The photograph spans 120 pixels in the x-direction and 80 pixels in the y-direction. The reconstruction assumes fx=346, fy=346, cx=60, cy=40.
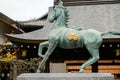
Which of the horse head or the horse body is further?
the horse head

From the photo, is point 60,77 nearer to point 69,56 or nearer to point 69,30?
point 69,30

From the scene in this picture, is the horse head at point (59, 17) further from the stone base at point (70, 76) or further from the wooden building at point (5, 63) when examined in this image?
the wooden building at point (5, 63)

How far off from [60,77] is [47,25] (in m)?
10.0

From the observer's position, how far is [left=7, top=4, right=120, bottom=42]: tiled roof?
15.0 metres

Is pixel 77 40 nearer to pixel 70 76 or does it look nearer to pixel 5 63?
pixel 70 76

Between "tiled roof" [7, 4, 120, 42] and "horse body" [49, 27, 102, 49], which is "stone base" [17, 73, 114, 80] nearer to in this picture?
"horse body" [49, 27, 102, 49]

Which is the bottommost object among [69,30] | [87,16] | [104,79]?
[104,79]

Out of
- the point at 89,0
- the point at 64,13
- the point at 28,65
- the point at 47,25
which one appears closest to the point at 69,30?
the point at 64,13

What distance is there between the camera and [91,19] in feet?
54.2

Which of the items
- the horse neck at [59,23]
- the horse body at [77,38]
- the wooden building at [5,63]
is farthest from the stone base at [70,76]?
the wooden building at [5,63]

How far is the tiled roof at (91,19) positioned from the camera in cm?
1501

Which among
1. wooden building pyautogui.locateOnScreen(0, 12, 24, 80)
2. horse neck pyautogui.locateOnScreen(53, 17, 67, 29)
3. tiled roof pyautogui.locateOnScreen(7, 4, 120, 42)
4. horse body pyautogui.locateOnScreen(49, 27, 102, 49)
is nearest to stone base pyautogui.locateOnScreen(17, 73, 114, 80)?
horse body pyautogui.locateOnScreen(49, 27, 102, 49)

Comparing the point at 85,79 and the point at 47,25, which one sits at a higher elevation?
the point at 47,25

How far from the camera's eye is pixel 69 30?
767cm
